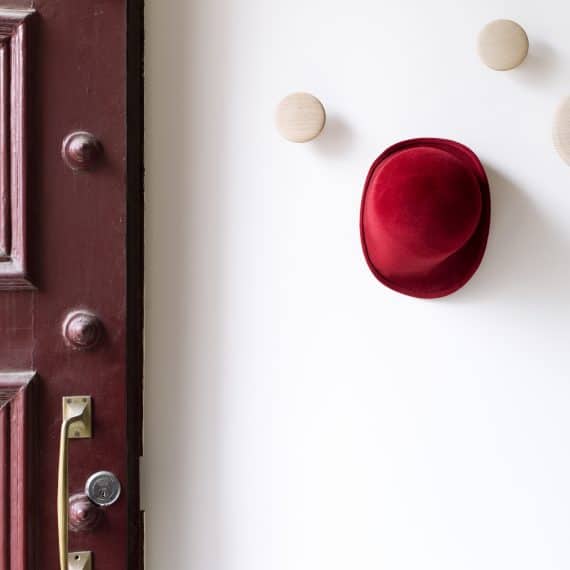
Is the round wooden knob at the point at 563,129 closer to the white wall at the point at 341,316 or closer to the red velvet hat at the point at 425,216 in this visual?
the white wall at the point at 341,316

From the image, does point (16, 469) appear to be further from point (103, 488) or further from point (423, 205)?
point (423, 205)

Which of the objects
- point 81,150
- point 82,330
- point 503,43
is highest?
point 503,43

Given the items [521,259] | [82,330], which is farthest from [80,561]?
[521,259]

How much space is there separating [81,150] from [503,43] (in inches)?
24.1

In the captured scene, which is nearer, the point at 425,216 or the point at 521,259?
the point at 425,216

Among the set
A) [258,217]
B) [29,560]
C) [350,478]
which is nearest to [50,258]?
[258,217]

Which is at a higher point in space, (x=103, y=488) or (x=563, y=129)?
(x=563, y=129)

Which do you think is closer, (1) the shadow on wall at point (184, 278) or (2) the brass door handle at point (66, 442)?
(2) the brass door handle at point (66, 442)

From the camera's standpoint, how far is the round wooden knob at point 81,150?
81cm

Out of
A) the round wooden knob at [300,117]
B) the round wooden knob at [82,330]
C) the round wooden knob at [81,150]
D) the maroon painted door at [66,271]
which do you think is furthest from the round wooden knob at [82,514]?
the round wooden knob at [300,117]

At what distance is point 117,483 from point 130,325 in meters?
0.22

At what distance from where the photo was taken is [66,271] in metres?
0.83

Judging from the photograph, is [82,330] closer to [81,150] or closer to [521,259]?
[81,150]

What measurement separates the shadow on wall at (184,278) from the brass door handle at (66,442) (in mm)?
96
